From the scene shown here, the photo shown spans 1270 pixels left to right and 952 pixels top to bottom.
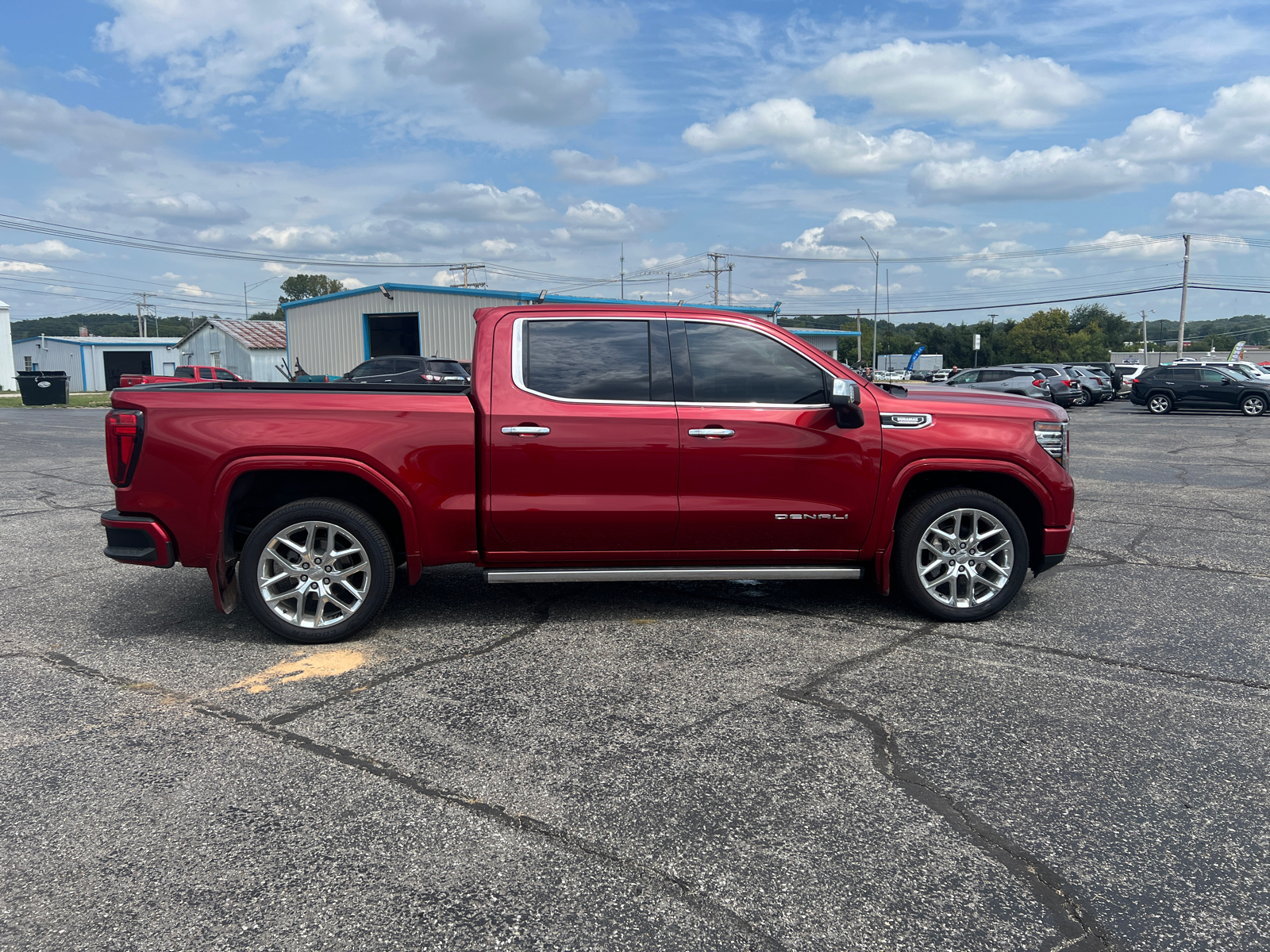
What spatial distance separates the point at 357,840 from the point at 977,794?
2.18 m

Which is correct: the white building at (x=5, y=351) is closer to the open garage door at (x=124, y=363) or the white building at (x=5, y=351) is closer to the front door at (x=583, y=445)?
the open garage door at (x=124, y=363)

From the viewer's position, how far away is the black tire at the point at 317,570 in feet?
15.9

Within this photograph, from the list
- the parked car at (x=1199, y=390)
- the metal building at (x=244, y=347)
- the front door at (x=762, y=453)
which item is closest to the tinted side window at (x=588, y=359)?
the front door at (x=762, y=453)

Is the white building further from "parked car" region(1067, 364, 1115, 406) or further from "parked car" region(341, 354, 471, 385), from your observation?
"parked car" region(1067, 364, 1115, 406)

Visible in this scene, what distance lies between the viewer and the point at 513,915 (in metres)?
2.57

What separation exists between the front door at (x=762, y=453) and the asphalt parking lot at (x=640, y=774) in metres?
0.60

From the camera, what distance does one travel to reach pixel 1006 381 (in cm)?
2838

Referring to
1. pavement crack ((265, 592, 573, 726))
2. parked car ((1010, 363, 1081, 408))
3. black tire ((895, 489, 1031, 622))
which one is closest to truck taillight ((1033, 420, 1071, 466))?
black tire ((895, 489, 1031, 622))

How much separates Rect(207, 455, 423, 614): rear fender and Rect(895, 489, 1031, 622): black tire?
283cm

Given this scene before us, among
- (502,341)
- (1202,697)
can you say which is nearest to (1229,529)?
(1202,697)

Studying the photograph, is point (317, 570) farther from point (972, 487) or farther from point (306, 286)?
point (306, 286)

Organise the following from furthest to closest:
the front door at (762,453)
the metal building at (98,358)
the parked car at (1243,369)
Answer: the metal building at (98,358), the parked car at (1243,369), the front door at (762,453)

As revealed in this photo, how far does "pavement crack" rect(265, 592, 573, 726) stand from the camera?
158 inches

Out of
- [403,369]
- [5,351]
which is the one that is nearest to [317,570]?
[403,369]
